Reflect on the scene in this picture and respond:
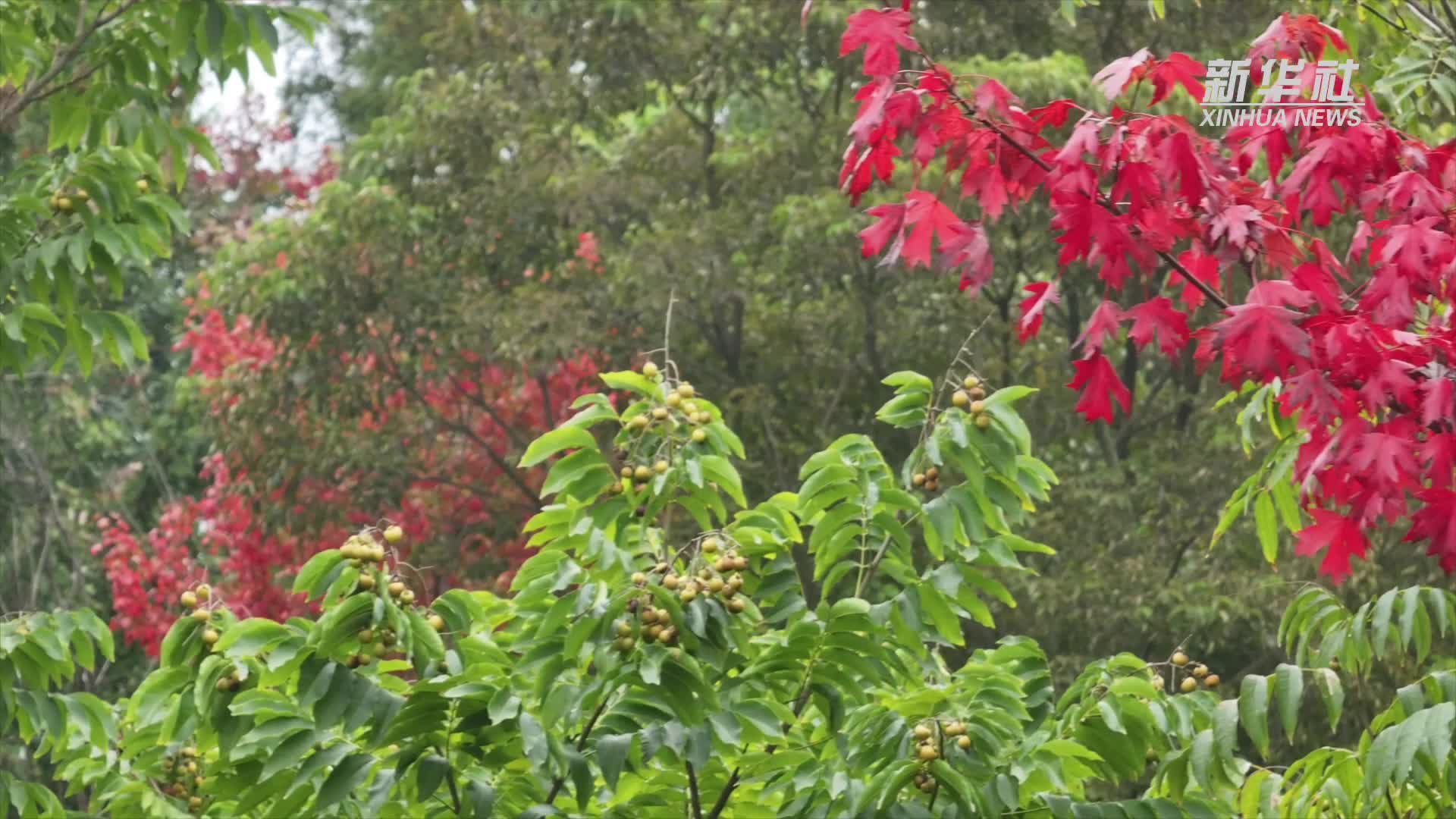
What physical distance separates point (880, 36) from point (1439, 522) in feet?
3.91

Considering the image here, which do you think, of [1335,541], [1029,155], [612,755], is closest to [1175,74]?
[1029,155]

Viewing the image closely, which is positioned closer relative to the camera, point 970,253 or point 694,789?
point 970,253

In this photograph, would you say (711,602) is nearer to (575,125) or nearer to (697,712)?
(697,712)

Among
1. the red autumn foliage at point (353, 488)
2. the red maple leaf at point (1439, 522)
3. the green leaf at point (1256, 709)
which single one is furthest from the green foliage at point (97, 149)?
the red autumn foliage at point (353, 488)

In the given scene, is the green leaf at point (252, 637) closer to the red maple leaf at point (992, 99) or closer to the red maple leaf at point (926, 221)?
the red maple leaf at point (926, 221)

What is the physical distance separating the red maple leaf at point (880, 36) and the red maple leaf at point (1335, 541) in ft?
3.32

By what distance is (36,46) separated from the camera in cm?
484

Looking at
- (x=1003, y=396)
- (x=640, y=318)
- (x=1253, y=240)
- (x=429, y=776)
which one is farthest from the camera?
(x=640, y=318)

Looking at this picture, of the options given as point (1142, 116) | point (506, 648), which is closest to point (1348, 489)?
point (1142, 116)

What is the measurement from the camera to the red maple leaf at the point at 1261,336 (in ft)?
8.73

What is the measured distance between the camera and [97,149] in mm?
4805

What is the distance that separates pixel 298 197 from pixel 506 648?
13461 mm

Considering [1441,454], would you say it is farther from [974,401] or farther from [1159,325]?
[974,401]

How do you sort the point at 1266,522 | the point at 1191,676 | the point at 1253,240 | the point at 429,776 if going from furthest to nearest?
1. the point at 1266,522
2. the point at 1191,676
3. the point at 429,776
4. the point at 1253,240
